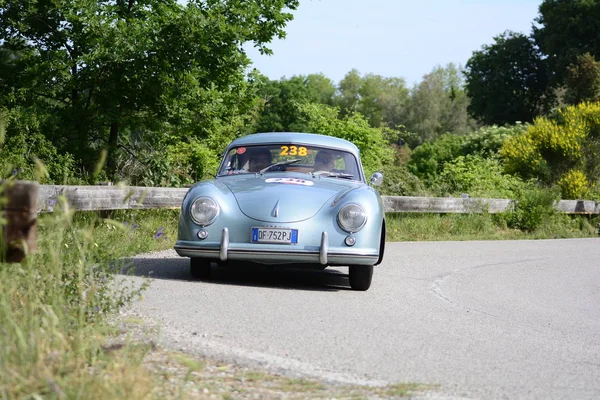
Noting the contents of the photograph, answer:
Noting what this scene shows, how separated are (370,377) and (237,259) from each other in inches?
142

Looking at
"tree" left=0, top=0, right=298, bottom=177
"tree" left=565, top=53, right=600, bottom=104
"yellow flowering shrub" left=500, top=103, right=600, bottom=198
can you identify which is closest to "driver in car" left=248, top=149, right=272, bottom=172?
"tree" left=0, top=0, right=298, bottom=177

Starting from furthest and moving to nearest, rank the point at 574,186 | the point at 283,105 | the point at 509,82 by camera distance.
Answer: the point at 283,105 → the point at 509,82 → the point at 574,186

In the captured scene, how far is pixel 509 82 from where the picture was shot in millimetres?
70688

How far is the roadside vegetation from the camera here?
4148mm

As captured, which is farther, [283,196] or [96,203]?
[96,203]

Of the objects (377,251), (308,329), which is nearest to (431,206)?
(377,251)

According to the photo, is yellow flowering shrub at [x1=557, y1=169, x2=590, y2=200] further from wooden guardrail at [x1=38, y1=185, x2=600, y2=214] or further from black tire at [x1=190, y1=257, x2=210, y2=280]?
black tire at [x1=190, y1=257, x2=210, y2=280]

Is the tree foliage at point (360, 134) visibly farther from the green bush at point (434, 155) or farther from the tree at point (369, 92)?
the tree at point (369, 92)

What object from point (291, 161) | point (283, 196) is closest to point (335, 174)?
point (291, 161)

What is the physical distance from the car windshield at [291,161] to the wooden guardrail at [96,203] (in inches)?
44.3

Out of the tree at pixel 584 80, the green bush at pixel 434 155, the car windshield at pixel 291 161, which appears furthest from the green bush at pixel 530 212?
the green bush at pixel 434 155

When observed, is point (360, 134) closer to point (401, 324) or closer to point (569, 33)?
point (401, 324)

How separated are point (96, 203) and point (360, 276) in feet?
12.9

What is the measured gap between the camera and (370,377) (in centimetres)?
504
